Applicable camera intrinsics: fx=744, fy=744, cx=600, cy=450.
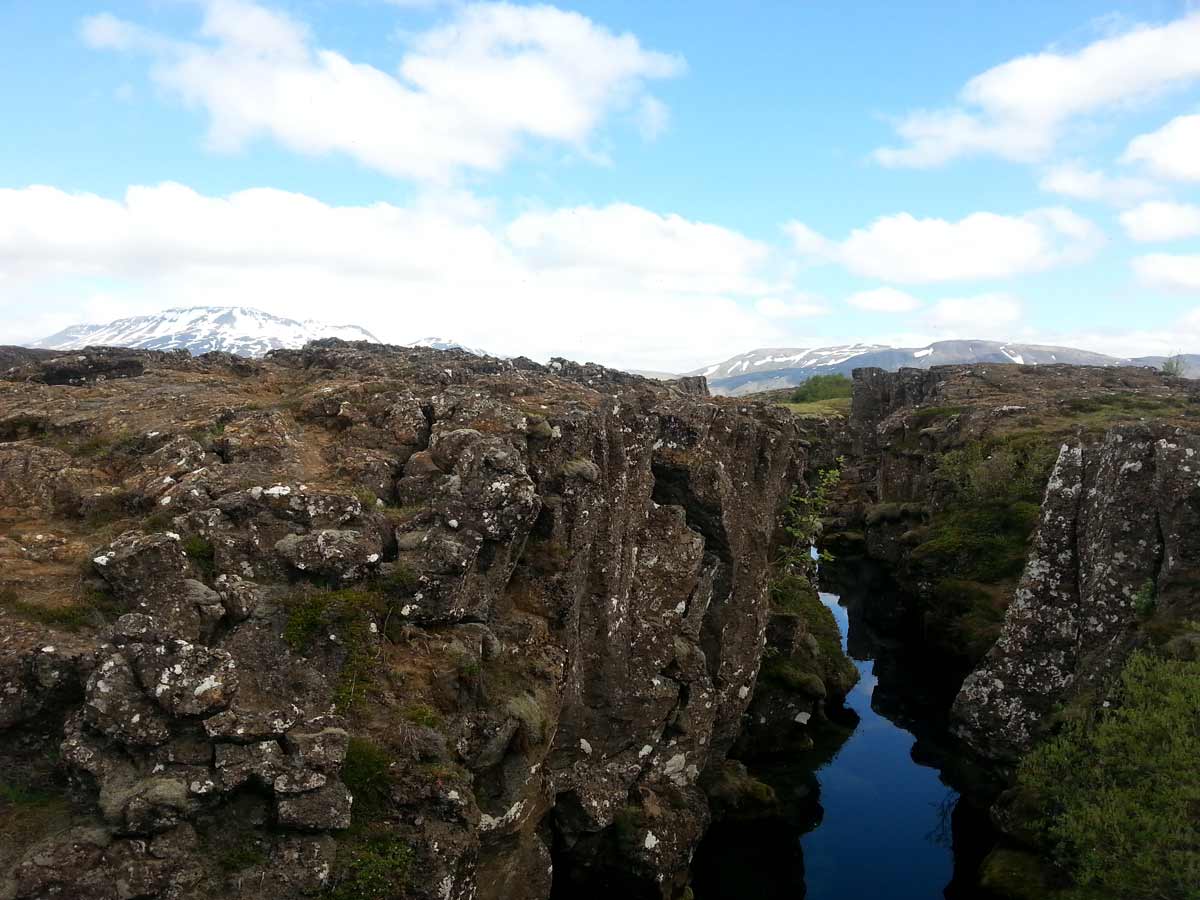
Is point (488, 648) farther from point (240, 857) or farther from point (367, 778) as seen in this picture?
point (240, 857)

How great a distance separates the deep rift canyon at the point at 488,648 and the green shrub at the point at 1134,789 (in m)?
0.47

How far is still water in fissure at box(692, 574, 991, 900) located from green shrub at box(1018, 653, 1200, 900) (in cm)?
806

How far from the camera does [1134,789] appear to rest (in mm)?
23688

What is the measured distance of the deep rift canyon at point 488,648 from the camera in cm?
1524

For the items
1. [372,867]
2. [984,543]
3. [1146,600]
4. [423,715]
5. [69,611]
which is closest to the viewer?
[372,867]

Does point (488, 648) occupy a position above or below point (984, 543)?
above

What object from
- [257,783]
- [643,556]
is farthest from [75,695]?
[643,556]

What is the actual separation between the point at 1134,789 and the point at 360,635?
24363mm

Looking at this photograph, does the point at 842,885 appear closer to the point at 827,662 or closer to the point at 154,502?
the point at 827,662

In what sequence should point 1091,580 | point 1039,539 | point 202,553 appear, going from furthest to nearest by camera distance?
point 1039,539, point 1091,580, point 202,553

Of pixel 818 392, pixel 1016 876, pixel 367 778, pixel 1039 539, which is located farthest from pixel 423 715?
pixel 818 392

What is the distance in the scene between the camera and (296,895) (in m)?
14.8

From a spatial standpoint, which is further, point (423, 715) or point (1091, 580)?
point (1091, 580)

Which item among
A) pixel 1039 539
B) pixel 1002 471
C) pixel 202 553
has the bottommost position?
pixel 1039 539
